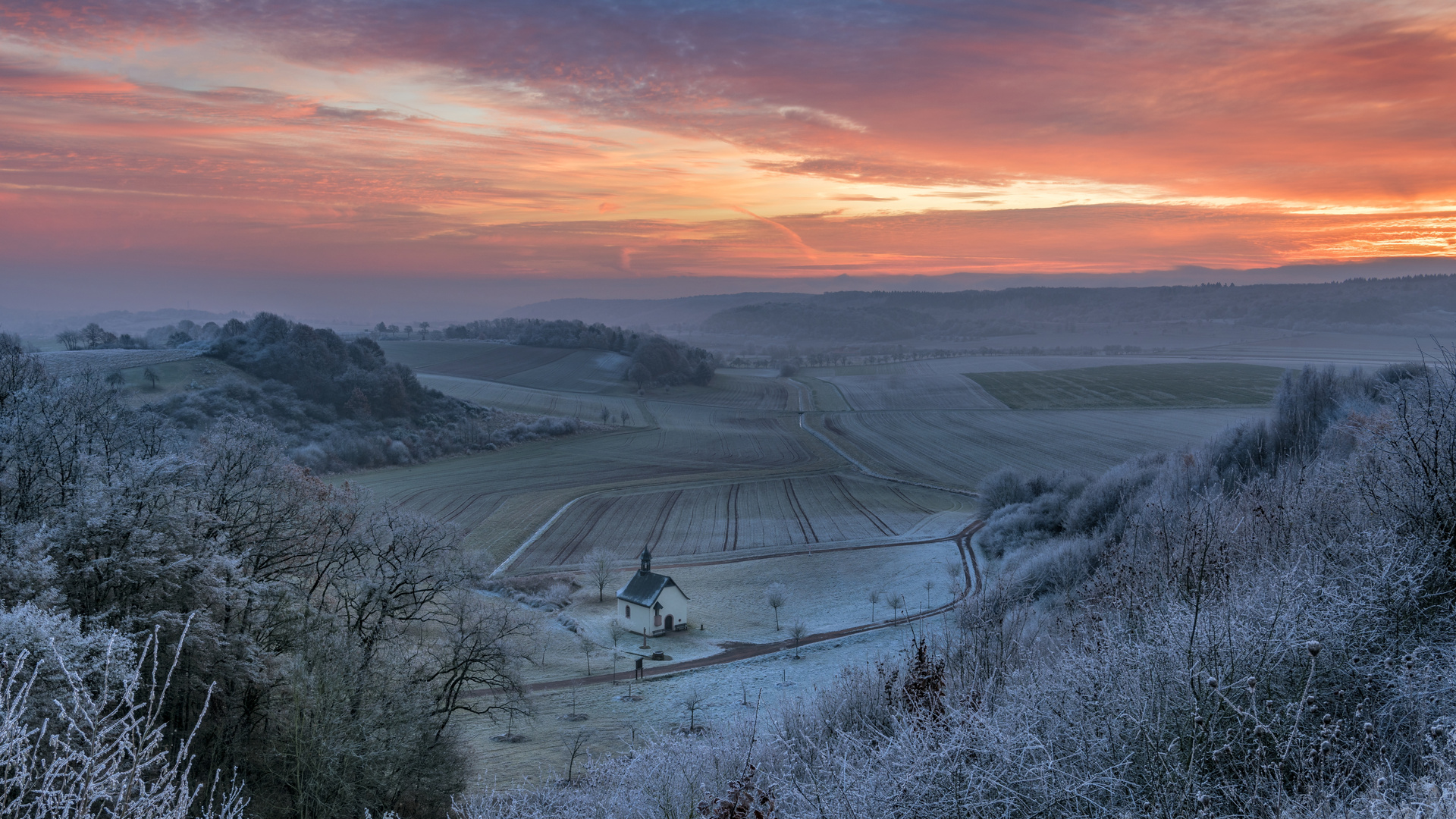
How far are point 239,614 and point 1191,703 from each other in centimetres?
1759

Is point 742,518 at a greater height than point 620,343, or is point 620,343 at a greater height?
point 620,343

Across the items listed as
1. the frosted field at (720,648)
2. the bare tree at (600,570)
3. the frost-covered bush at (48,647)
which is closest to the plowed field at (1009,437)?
the frosted field at (720,648)

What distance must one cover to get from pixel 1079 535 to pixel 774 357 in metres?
128

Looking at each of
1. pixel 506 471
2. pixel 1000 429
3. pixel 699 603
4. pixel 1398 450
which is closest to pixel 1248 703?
pixel 1398 450

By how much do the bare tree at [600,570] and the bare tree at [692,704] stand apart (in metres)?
12.6

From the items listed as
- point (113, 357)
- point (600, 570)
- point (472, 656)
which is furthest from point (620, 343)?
point (472, 656)

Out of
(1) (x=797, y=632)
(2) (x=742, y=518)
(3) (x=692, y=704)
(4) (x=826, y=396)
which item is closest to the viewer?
(3) (x=692, y=704)

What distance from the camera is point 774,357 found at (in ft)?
512

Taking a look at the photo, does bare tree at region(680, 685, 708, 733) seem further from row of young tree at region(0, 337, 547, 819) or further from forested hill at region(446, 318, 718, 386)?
forested hill at region(446, 318, 718, 386)

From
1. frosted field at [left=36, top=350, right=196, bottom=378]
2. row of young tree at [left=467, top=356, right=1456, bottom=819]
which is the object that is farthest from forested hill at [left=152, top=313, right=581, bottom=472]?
row of young tree at [left=467, top=356, right=1456, bottom=819]

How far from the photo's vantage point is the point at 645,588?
32.3 m

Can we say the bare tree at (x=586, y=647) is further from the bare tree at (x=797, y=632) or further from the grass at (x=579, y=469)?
the grass at (x=579, y=469)

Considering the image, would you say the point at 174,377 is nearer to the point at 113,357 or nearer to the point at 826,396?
the point at 113,357

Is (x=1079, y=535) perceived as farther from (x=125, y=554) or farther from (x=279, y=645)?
(x=125, y=554)
